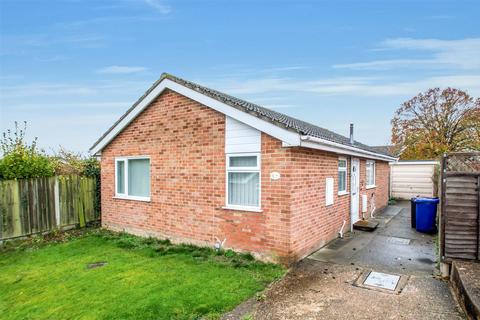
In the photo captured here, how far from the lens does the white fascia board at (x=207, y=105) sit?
6.29 meters

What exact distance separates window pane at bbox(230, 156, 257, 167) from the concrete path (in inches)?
102

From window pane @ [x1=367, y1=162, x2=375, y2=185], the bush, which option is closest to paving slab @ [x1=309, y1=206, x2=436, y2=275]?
window pane @ [x1=367, y1=162, x2=375, y2=185]

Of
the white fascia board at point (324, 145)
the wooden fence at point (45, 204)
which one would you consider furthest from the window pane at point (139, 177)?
the white fascia board at point (324, 145)

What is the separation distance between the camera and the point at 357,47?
1337 cm

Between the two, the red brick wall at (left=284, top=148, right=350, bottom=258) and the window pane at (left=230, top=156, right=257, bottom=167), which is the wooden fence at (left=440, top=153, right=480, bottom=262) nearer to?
the red brick wall at (left=284, top=148, right=350, bottom=258)

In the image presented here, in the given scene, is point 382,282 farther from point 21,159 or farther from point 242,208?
point 21,159

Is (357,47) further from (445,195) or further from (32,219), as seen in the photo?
(32,219)

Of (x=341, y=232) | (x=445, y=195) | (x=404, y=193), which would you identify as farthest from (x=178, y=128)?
(x=404, y=193)

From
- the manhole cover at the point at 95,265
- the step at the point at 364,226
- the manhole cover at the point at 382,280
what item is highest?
the manhole cover at the point at 382,280

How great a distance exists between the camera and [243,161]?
23.9ft

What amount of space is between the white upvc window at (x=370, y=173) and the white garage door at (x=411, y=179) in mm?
6165

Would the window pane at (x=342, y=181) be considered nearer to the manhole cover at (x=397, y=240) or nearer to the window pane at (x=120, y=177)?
the manhole cover at (x=397, y=240)

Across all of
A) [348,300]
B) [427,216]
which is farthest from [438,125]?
[348,300]

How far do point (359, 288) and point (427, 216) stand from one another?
619cm
